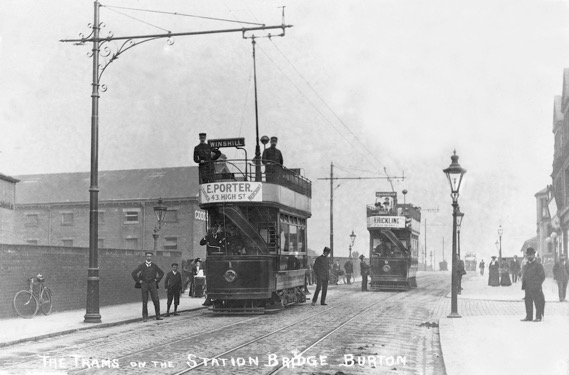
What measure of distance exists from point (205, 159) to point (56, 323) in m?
5.49

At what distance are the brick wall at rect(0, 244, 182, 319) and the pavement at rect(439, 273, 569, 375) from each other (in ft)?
33.5

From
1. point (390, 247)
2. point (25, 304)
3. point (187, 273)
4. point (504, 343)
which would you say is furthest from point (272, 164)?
point (390, 247)

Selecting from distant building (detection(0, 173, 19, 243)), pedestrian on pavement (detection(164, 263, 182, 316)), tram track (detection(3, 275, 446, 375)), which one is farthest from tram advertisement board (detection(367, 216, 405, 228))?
distant building (detection(0, 173, 19, 243))

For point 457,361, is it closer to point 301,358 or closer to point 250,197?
point 301,358

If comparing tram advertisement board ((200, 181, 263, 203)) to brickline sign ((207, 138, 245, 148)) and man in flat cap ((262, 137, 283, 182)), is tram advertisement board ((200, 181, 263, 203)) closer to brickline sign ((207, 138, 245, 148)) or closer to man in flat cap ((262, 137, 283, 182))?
man in flat cap ((262, 137, 283, 182))

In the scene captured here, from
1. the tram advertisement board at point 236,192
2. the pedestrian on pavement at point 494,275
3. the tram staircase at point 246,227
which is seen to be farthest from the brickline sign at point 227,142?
the pedestrian on pavement at point 494,275

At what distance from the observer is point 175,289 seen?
19.1 metres

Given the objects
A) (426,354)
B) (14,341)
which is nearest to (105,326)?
(14,341)

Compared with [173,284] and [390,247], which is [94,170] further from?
[390,247]

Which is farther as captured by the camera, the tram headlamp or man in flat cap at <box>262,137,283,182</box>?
man in flat cap at <box>262,137,283,182</box>

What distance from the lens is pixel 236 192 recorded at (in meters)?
18.2

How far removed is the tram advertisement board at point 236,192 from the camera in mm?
18203

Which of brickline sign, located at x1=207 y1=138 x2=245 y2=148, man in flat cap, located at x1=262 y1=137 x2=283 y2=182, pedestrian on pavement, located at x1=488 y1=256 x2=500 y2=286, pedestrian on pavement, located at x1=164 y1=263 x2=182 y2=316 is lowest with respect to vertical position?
pedestrian on pavement, located at x1=488 y1=256 x2=500 y2=286

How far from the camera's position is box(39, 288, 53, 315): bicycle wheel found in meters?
18.3
